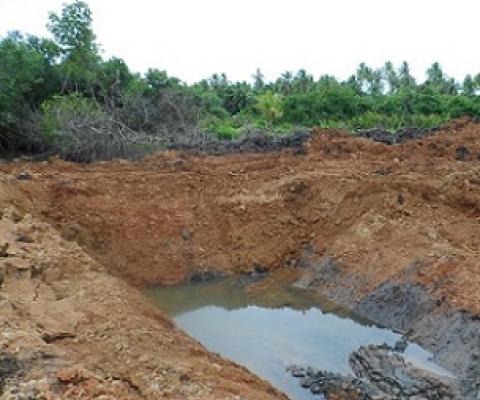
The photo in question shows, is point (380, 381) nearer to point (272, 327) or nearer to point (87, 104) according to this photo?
point (272, 327)

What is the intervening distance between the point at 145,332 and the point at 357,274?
555 centimetres

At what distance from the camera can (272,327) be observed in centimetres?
1111

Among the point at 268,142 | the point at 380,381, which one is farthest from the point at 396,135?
the point at 380,381

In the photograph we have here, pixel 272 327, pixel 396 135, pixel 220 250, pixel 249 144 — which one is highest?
pixel 396 135

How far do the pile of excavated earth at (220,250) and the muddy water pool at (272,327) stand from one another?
0.99 feet

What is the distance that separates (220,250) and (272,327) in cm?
324

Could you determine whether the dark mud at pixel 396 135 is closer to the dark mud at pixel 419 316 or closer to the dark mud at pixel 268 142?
the dark mud at pixel 268 142

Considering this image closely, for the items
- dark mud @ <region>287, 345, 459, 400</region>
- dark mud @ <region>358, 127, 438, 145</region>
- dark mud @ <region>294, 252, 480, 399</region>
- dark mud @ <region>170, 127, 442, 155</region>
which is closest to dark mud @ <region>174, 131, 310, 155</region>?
dark mud @ <region>170, 127, 442, 155</region>

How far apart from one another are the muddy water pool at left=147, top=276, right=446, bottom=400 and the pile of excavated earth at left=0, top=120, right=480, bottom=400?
302 mm

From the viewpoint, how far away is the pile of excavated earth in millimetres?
6891

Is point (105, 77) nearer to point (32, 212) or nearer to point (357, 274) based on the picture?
point (32, 212)

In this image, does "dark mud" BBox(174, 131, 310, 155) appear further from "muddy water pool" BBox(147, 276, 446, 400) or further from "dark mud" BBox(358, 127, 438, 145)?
"muddy water pool" BBox(147, 276, 446, 400)

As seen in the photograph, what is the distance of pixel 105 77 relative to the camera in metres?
22.9

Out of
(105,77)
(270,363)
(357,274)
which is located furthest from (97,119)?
(270,363)
